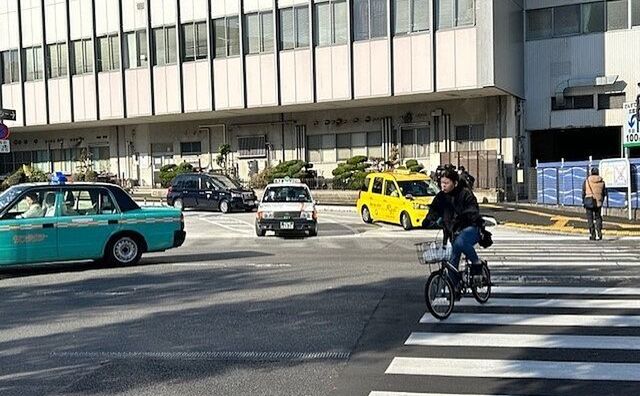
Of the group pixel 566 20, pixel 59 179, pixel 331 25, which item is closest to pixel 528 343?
pixel 59 179

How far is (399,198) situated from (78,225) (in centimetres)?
1180

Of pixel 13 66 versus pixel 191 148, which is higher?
pixel 13 66

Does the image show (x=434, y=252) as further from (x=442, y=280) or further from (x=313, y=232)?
(x=313, y=232)

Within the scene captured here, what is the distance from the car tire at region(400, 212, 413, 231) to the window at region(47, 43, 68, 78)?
28.9m

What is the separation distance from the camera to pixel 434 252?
8633 mm

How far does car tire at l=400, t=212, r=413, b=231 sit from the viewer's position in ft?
73.0

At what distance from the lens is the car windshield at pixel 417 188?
2272 cm

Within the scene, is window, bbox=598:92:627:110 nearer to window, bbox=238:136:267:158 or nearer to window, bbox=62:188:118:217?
window, bbox=238:136:267:158

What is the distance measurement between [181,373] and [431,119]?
3068 centimetres

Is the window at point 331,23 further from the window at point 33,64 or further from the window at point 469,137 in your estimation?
the window at point 33,64

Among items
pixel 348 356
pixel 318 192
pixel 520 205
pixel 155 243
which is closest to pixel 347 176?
pixel 318 192

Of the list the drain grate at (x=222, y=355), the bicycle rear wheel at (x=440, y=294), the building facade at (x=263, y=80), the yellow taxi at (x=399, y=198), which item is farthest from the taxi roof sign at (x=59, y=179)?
the building facade at (x=263, y=80)

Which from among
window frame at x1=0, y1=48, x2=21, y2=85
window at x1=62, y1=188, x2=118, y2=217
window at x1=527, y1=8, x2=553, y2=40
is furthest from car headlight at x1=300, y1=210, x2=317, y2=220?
window frame at x1=0, y1=48, x2=21, y2=85

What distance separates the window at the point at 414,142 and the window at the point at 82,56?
64.3ft
